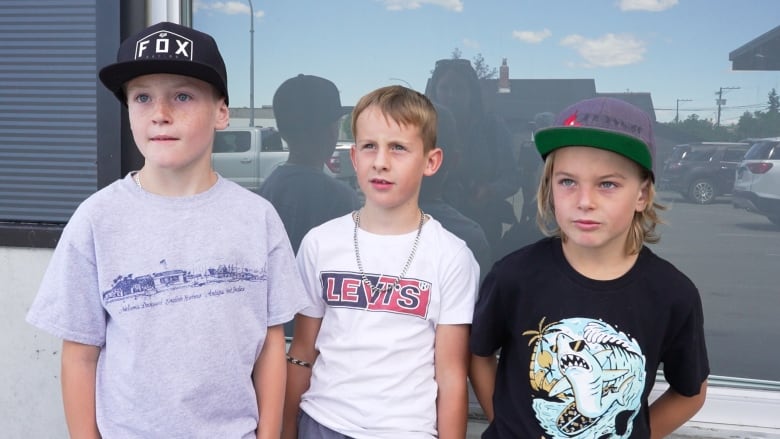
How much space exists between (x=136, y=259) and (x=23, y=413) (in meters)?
1.46

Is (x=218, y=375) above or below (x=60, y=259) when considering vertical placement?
below

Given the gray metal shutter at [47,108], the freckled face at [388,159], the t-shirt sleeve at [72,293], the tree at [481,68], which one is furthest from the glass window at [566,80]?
the t-shirt sleeve at [72,293]

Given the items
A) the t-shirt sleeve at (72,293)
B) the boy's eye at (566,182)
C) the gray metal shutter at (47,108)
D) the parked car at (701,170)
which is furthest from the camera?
the gray metal shutter at (47,108)

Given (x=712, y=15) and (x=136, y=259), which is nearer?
(x=136, y=259)

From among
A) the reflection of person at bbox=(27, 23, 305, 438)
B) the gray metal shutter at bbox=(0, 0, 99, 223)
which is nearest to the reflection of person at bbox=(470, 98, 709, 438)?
the reflection of person at bbox=(27, 23, 305, 438)

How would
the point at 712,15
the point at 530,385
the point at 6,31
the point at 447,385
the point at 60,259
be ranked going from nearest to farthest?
the point at 60,259 < the point at 530,385 < the point at 447,385 < the point at 712,15 < the point at 6,31

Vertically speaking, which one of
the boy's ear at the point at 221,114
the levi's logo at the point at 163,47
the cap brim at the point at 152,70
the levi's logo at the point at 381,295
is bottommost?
the levi's logo at the point at 381,295

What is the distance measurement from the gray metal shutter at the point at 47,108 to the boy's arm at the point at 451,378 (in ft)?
5.05

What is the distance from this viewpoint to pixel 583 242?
6.08 feet

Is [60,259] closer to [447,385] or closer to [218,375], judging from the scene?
[218,375]

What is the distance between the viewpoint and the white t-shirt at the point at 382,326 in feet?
6.64

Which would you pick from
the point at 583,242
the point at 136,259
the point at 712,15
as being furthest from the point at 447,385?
the point at 712,15

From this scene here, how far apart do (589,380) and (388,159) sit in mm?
811

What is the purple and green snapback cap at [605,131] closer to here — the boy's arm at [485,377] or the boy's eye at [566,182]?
the boy's eye at [566,182]
